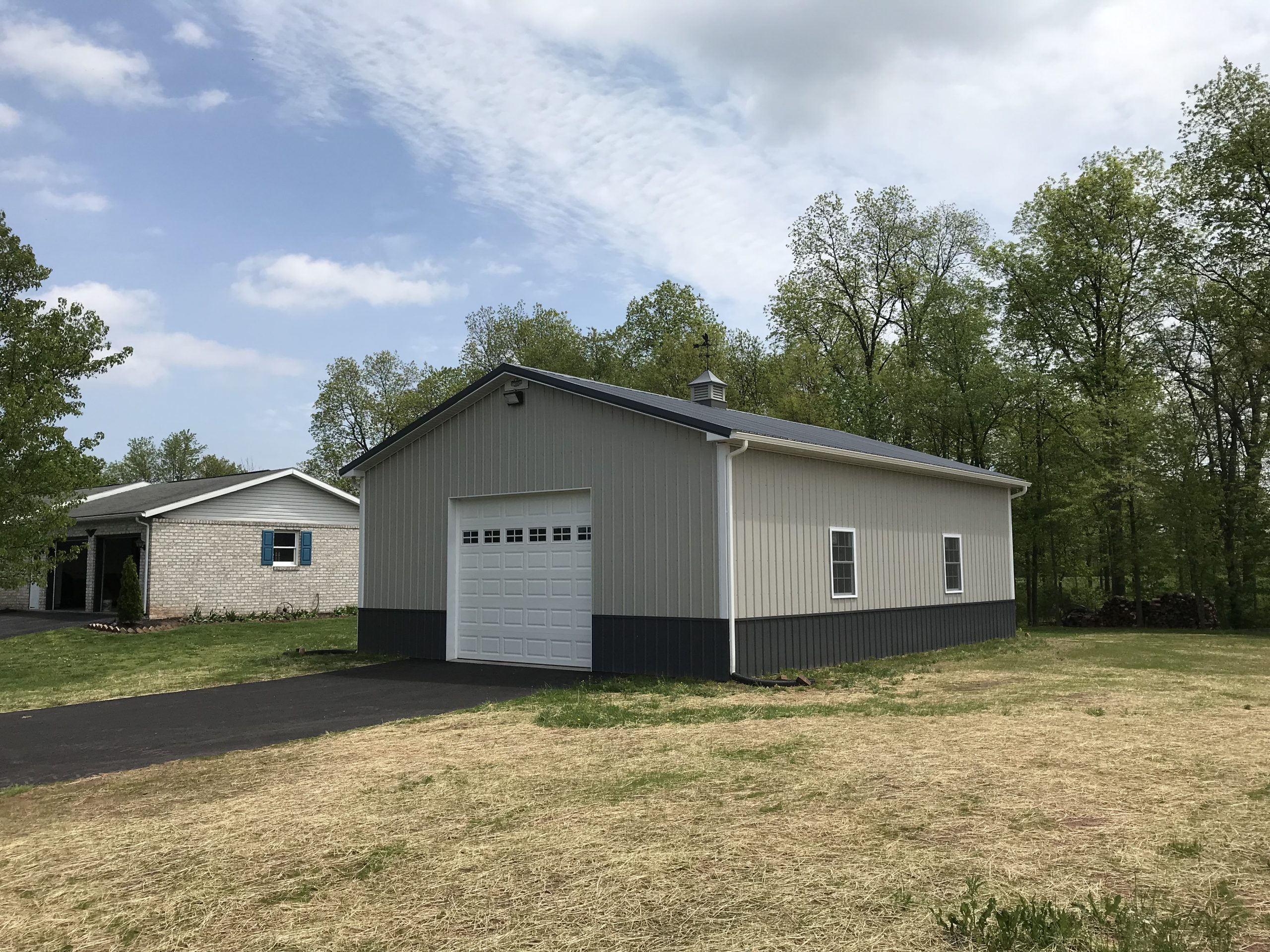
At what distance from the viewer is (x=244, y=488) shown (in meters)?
25.1

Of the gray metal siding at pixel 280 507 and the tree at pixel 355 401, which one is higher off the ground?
the tree at pixel 355 401

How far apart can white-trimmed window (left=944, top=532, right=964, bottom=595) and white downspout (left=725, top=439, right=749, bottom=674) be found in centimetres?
657

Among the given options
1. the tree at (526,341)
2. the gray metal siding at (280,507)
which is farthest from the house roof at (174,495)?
the tree at (526,341)

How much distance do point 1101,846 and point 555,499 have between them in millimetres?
9488

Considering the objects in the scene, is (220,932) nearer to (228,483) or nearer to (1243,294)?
(228,483)

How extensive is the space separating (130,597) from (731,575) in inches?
661

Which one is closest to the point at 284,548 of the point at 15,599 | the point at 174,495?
the point at 174,495

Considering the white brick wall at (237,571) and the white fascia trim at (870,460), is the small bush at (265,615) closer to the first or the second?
the white brick wall at (237,571)

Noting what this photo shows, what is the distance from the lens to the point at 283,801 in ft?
20.0

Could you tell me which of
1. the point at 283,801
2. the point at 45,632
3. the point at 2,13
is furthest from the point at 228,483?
the point at 283,801

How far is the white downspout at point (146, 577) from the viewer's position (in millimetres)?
22875

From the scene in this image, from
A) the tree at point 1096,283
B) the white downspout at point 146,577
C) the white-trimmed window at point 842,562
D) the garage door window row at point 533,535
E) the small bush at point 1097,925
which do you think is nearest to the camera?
the small bush at point 1097,925

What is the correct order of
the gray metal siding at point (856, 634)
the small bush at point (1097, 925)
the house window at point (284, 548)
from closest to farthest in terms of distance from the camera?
the small bush at point (1097, 925)
the gray metal siding at point (856, 634)
the house window at point (284, 548)

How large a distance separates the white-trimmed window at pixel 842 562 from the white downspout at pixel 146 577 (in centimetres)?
1710
